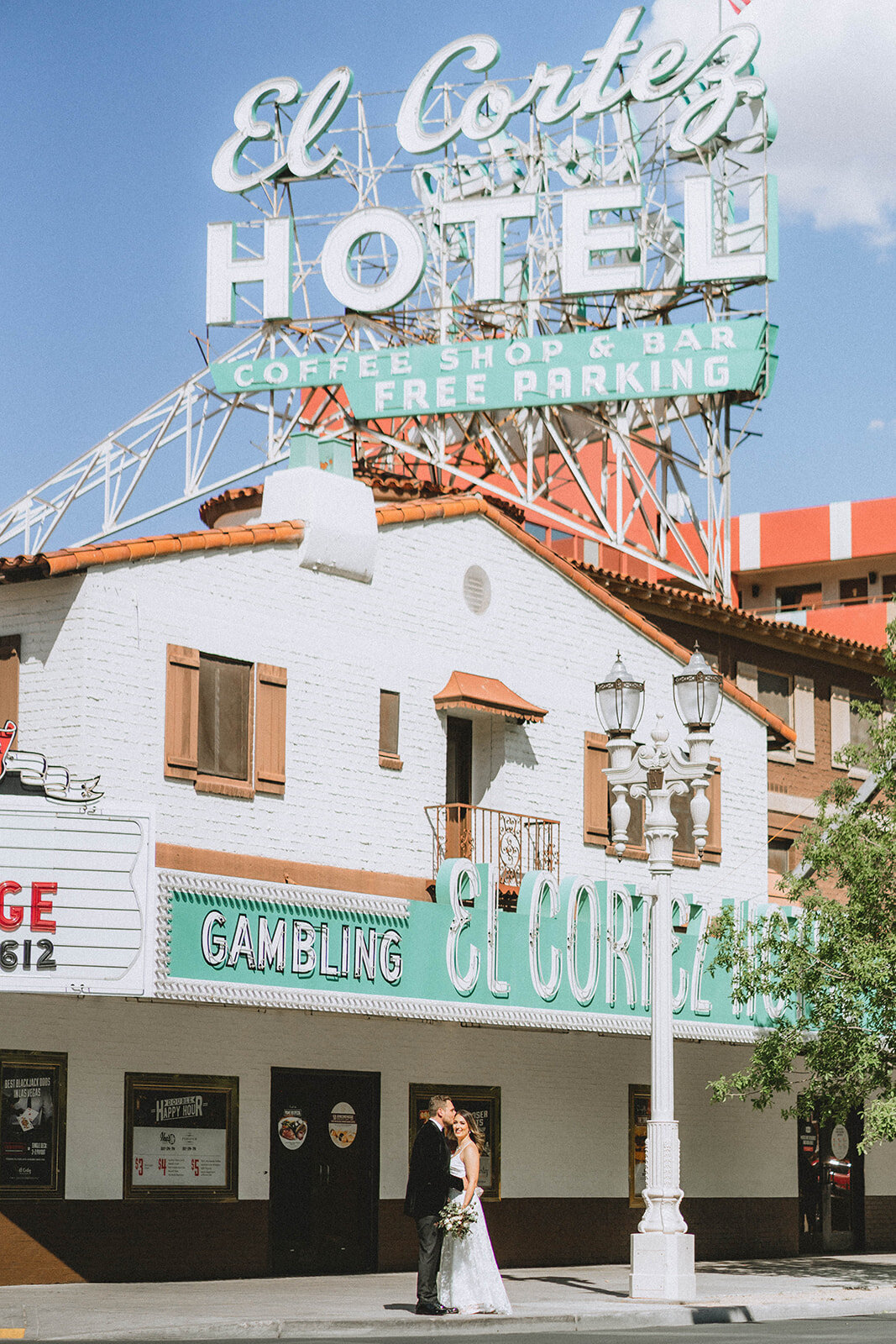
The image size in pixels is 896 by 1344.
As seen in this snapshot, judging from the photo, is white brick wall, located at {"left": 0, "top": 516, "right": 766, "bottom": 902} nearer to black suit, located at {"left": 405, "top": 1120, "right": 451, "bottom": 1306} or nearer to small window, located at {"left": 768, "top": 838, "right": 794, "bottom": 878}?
black suit, located at {"left": 405, "top": 1120, "right": 451, "bottom": 1306}

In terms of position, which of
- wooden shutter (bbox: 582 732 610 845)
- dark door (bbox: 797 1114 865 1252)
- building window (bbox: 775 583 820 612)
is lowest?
dark door (bbox: 797 1114 865 1252)

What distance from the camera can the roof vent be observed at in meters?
24.1

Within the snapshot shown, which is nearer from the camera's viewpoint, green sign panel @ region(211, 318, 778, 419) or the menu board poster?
the menu board poster

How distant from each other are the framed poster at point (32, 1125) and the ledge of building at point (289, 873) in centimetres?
225

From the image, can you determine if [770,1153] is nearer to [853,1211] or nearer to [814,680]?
[853,1211]

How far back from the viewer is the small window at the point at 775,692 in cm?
3828

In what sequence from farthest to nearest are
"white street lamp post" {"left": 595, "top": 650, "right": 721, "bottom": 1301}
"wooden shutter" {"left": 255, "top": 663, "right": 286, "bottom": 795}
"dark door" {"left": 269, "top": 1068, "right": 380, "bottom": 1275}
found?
"dark door" {"left": 269, "top": 1068, "right": 380, "bottom": 1275}, "wooden shutter" {"left": 255, "top": 663, "right": 286, "bottom": 795}, "white street lamp post" {"left": 595, "top": 650, "right": 721, "bottom": 1301}

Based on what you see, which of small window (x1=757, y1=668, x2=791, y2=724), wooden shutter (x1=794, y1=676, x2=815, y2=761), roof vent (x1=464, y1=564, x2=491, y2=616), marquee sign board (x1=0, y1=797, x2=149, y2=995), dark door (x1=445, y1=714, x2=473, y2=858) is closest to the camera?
marquee sign board (x1=0, y1=797, x2=149, y2=995)

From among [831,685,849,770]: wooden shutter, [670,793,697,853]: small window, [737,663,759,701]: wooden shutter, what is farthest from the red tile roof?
→ [831,685,849,770]: wooden shutter

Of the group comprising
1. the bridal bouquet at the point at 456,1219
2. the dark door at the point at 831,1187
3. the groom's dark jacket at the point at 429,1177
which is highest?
the groom's dark jacket at the point at 429,1177

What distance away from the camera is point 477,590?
2425 centimetres

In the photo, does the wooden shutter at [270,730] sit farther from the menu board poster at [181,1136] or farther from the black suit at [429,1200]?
the black suit at [429,1200]

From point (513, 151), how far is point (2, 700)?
24.9m

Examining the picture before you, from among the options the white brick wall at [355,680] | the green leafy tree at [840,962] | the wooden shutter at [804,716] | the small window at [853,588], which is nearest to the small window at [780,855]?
the wooden shutter at [804,716]
